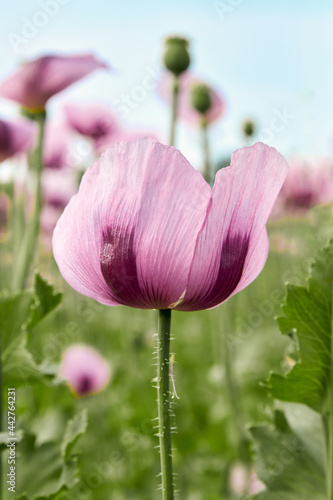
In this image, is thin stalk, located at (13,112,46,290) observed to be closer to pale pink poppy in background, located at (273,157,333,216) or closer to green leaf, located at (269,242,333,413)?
green leaf, located at (269,242,333,413)

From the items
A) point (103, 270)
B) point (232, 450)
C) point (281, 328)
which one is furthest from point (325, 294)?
point (232, 450)

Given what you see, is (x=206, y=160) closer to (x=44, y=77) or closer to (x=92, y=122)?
(x=92, y=122)

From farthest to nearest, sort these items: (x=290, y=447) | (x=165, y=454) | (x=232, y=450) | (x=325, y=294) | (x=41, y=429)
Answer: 1. (x=232, y=450)
2. (x=41, y=429)
3. (x=290, y=447)
4. (x=325, y=294)
5. (x=165, y=454)

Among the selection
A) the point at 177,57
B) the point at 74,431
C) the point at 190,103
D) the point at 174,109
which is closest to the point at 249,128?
the point at 190,103

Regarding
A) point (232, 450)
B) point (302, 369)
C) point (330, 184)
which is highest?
point (330, 184)

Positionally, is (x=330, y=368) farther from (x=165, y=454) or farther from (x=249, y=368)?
(x=249, y=368)

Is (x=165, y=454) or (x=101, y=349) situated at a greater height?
(x=101, y=349)

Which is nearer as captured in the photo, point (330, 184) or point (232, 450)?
point (232, 450)
